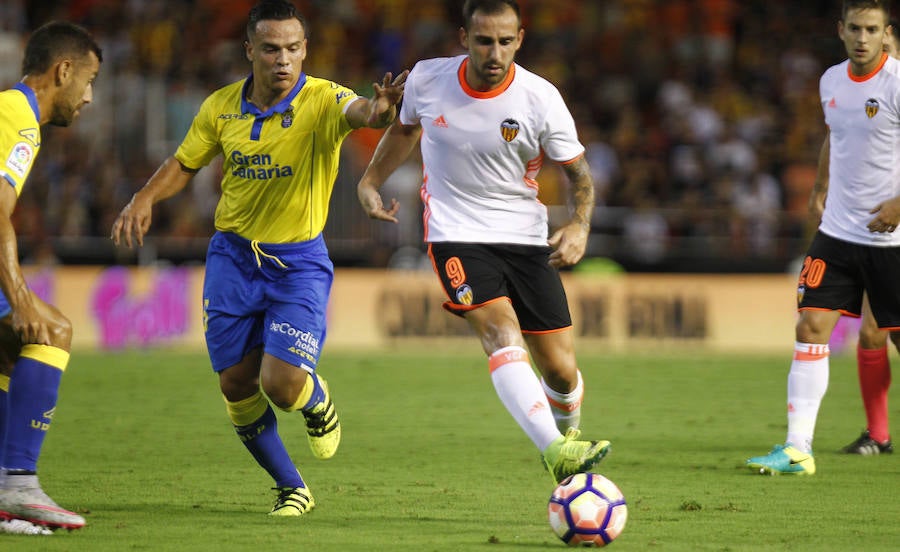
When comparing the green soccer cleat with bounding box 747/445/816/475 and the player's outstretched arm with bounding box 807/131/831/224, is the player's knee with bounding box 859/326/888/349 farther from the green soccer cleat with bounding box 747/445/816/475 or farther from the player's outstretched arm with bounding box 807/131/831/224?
the green soccer cleat with bounding box 747/445/816/475

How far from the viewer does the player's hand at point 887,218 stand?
7332 mm

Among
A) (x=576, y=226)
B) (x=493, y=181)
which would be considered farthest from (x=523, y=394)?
(x=493, y=181)

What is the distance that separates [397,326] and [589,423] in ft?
20.3

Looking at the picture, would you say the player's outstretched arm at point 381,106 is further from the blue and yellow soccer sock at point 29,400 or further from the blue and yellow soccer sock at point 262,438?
the blue and yellow soccer sock at point 29,400

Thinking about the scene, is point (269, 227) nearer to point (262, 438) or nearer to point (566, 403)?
point (262, 438)

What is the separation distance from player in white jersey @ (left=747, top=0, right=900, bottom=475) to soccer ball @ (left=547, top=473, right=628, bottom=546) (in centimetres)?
235

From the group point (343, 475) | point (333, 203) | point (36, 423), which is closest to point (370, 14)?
point (333, 203)

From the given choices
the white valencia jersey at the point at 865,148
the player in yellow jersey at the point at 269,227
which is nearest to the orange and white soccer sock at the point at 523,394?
the player in yellow jersey at the point at 269,227

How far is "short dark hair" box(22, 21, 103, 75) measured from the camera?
5898 millimetres

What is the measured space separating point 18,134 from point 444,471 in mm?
3244

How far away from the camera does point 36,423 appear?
5.66 metres

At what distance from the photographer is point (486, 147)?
6.49 m

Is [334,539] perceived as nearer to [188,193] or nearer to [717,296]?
[717,296]

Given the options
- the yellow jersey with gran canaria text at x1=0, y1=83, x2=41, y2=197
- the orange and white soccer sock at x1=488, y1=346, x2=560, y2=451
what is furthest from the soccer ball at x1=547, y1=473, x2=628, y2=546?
the yellow jersey with gran canaria text at x1=0, y1=83, x2=41, y2=197
